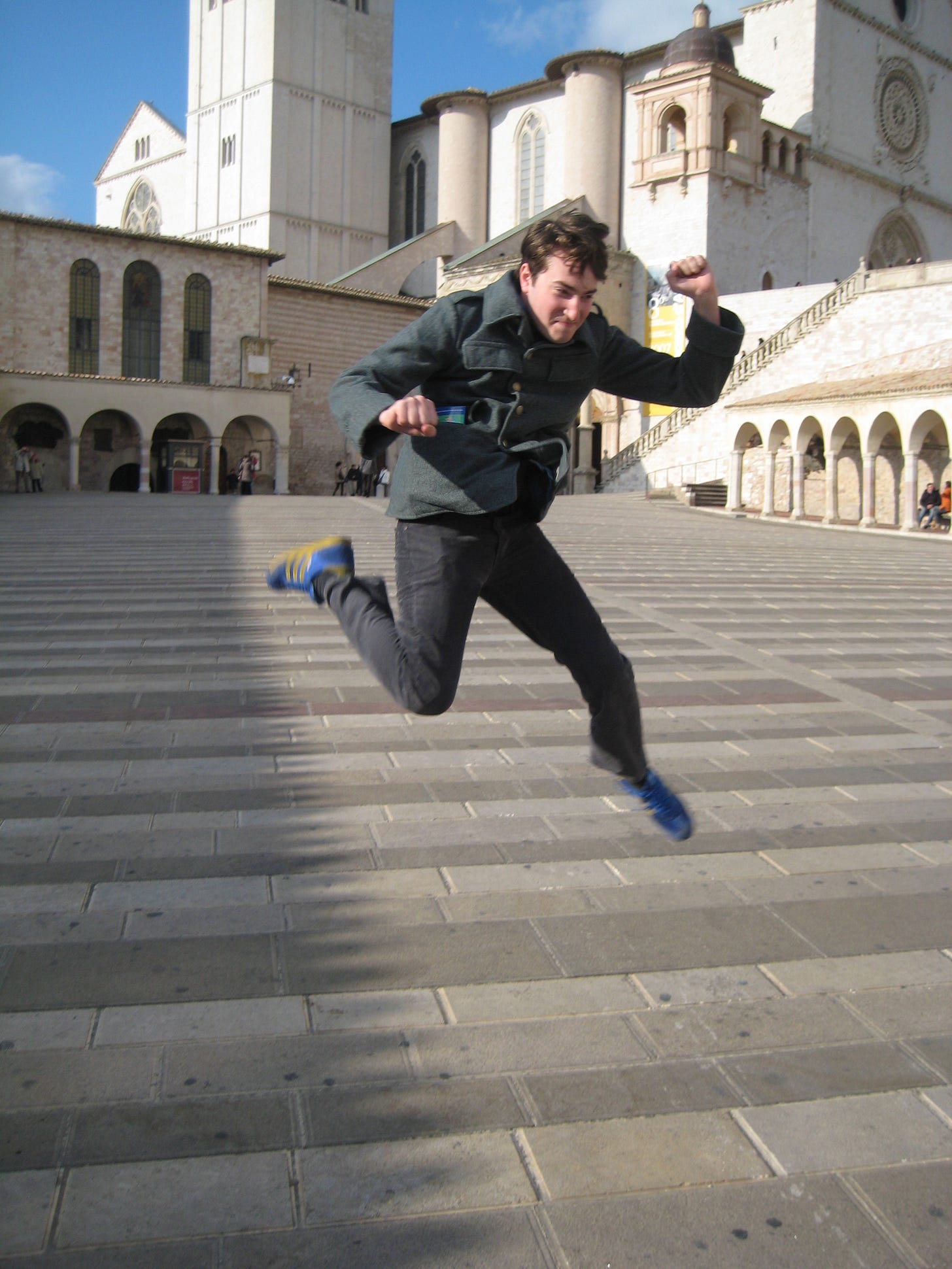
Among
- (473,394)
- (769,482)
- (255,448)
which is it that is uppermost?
(255,448)

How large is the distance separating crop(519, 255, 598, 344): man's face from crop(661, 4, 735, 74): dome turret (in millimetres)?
53495

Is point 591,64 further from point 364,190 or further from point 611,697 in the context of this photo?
point 611,697

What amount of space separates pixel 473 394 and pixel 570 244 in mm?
453

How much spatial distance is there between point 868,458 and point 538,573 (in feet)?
87.6

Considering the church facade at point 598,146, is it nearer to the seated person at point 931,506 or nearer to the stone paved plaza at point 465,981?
the seated person at point 931,506

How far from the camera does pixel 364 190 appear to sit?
6538cm

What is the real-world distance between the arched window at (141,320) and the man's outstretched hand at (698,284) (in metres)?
44.5

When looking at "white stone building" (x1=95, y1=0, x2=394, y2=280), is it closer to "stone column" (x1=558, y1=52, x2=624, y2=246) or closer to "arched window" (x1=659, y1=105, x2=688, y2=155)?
"stone column" (x1=558, y1=52, x2=624, y2=246)

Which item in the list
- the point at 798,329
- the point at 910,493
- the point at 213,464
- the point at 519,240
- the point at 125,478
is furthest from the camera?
the point at 519,240

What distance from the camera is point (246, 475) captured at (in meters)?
42.5

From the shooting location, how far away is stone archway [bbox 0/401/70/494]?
41312 mm

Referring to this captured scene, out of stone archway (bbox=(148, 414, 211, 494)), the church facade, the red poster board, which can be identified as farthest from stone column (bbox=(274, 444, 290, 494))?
→ the church facade

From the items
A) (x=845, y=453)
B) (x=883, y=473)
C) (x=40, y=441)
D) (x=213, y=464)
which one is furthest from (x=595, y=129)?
(x=883, y=473)

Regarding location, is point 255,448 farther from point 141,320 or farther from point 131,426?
point 141,320
